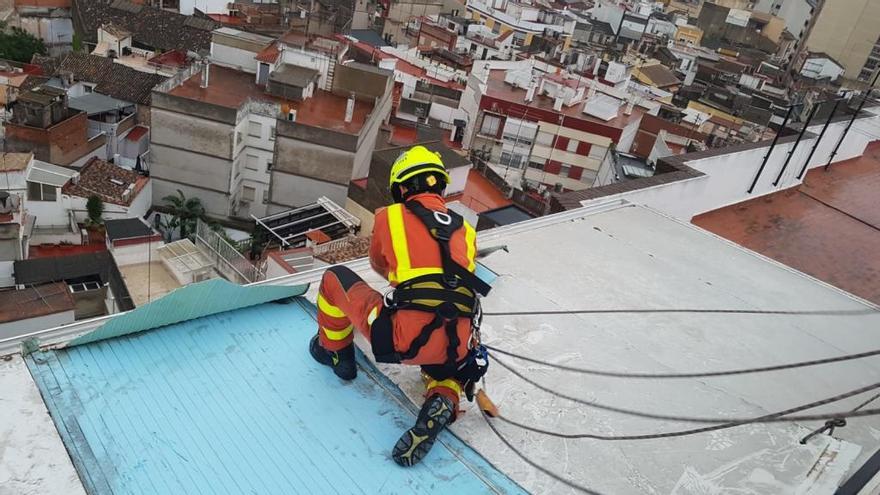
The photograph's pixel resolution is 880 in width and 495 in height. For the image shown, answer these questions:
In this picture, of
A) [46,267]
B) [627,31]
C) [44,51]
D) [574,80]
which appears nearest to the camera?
[46,267]

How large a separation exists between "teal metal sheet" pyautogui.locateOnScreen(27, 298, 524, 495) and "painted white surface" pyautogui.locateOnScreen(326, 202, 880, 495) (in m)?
0.31

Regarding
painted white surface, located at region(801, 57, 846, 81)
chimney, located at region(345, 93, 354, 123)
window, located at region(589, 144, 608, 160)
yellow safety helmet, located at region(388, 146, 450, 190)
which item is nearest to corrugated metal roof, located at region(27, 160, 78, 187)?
chimney, located at region(345, 93, 354, 123)

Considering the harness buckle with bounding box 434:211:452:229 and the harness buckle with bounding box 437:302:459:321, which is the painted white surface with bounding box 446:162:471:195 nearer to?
the harness buckle with bounding box 434:211:452:229

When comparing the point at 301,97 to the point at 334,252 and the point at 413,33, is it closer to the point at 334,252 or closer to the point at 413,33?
the point at 334,252

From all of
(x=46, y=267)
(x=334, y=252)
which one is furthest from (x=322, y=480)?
(x=46, y=267)

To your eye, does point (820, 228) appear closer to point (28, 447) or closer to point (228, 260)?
point (28, 447)

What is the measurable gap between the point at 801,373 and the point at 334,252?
27.6 feet

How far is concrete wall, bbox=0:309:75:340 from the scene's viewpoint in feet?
39.0

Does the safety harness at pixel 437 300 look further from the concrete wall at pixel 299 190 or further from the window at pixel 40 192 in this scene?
the window at pixel 40 192

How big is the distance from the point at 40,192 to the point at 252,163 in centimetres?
533

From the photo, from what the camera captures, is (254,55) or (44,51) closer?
(254,55)

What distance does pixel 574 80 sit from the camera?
26641mm

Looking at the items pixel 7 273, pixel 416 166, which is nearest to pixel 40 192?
pixel 7 273

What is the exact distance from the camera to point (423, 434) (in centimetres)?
303
